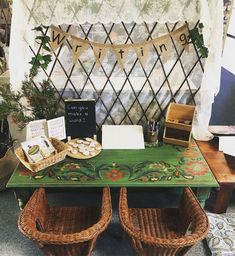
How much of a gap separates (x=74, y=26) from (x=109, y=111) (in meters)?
0.62

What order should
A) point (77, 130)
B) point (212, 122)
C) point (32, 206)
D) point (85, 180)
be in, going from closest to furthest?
point (32, 206) → point (85, 180) → point (77, 130) → point (212, 122)

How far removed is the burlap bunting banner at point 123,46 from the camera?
1516 millimetres

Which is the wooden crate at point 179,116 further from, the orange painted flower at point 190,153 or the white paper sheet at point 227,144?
the white paper sheet at point 227,144

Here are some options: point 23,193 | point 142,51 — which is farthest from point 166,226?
point 142,51

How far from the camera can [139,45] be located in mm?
1533

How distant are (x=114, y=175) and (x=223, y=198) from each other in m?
0.78

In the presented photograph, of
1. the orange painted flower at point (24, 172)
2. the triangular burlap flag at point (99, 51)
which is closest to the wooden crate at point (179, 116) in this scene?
the triangular burlap flag at point (99, 51)

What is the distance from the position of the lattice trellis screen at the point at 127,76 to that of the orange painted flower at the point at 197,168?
1.48ft

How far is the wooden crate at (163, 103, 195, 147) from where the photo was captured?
1703 mm

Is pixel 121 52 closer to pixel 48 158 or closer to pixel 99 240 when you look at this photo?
pixel 48 158

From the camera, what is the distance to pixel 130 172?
1521mm

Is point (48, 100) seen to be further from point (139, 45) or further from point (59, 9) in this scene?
point (139, 45)

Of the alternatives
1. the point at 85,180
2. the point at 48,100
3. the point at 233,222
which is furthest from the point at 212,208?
the point at 48,100

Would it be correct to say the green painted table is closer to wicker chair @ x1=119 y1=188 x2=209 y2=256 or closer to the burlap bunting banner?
wicker chair @ x1=119 y1=188 x2=209 y2=256
